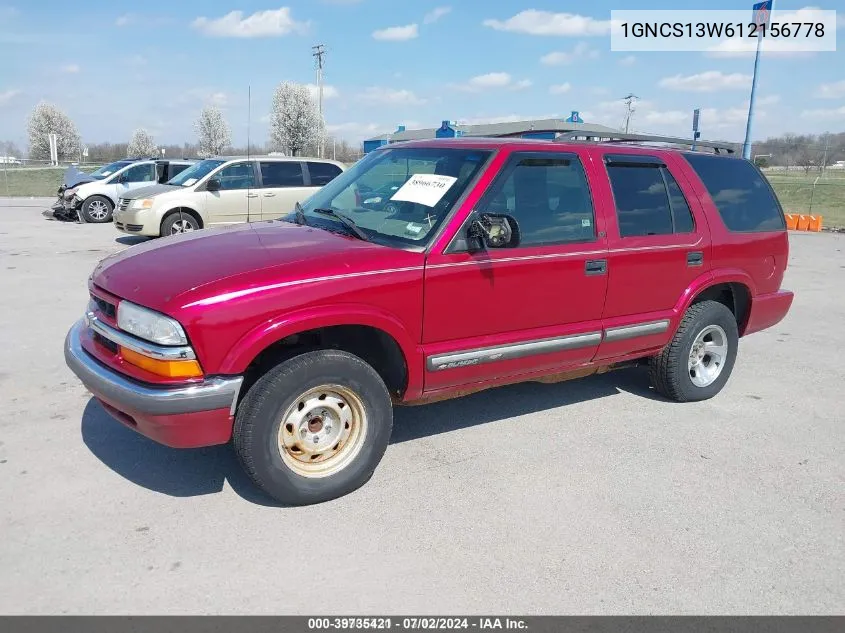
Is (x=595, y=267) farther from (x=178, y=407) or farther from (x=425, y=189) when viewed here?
(x=178, y=407)

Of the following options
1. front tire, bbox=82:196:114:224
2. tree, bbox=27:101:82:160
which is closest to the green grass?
front tire, bbox=82:196:114:224

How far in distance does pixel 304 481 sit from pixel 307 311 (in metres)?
0.91

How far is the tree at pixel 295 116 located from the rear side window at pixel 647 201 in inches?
Answer: 2100

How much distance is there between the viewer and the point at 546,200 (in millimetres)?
4223

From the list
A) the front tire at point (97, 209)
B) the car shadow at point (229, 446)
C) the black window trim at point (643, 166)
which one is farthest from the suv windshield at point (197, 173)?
the black window trim at point (643, 166)

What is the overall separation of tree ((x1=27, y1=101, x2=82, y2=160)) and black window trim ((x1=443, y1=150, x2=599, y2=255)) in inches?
3382

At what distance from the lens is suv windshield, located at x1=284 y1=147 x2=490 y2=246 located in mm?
3887

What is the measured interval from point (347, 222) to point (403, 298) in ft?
2.47

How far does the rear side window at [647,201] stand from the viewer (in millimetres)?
4547

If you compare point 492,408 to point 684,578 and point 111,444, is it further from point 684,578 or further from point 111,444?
point 111,444

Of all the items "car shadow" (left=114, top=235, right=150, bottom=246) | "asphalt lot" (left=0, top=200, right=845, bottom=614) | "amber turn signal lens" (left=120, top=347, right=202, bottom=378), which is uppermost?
"amber turn signal lens" (left=120, top=347, right=202, bottom=378)

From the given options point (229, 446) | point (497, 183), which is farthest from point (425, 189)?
point (229, 446)

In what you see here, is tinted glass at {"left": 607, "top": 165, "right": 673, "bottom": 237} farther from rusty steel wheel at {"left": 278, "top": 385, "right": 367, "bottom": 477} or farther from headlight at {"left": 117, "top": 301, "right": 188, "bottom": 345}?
headlight at {"left": 117, "top": 301, "right": 188, "bottom": 345}
